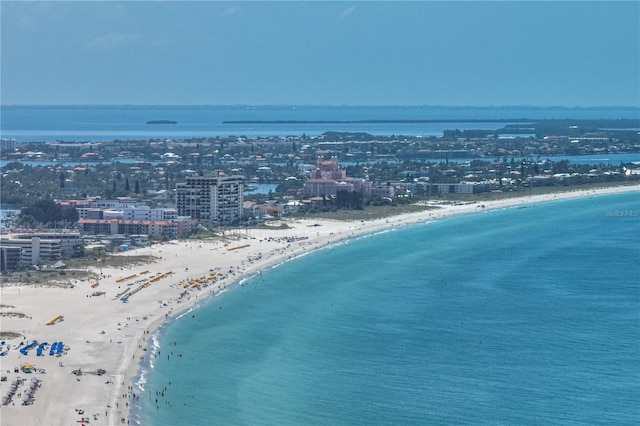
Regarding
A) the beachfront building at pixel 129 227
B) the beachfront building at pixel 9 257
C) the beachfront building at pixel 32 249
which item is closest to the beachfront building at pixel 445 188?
the beachfront building at pixel 129 227

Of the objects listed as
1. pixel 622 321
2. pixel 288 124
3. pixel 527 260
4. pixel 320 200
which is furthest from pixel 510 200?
pixel 288 124

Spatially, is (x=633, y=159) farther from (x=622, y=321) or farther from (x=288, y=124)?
(x=288, y=124)

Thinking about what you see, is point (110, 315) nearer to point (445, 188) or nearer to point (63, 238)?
point (63, 238)

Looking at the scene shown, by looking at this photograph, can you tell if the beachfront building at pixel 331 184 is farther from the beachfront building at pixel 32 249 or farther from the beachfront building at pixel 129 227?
the beachfront building at pixel 32 249

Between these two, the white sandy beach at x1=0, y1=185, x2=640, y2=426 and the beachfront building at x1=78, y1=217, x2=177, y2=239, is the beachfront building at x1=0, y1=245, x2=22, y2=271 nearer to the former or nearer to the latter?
the white sandy beach at x1=0, y1=185, x2=640, y2=426

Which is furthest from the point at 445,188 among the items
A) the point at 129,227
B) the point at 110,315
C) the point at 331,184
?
the point at 110,315
